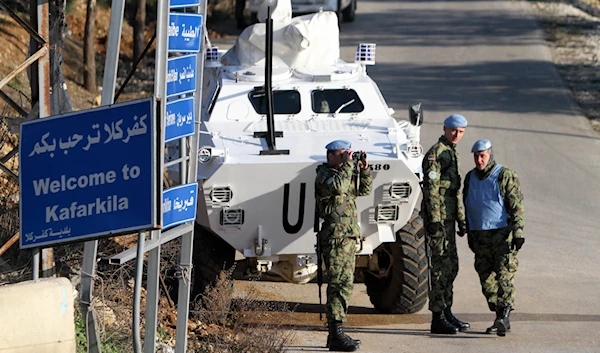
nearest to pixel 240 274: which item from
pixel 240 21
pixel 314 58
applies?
pixel 314 58

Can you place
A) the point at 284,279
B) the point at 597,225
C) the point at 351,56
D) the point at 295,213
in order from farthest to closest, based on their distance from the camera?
the point at 351,56, the point at 597,225, the point at 284,279, the point at 295,213

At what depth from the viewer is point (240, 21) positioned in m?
27.5

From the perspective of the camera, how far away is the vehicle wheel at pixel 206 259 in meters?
9.38

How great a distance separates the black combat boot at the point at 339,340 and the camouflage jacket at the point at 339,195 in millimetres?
752

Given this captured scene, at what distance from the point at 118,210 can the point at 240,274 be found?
5.53 meters

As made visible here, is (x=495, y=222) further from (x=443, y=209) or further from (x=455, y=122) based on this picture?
(x=455, y=122)

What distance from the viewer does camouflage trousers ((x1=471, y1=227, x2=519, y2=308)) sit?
348 inches

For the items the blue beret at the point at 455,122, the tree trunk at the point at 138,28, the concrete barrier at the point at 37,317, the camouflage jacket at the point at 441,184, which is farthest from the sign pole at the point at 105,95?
the tree trunk at the point at 138,28

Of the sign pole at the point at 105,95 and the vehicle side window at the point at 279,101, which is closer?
the sign pole at the point at 105,95

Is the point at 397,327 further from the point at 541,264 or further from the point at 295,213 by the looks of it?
the point at 541,264

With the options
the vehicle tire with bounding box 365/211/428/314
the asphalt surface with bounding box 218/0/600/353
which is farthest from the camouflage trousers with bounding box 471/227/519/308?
the vehicle tire with bounding box 365/211/428/314

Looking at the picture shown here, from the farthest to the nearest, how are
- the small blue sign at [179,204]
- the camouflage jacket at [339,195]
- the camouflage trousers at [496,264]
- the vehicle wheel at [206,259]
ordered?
the vehicle wheel at [206,259], the camouflage trousers at [496,264], the camouflage jacket at [339,195], the small blue sign at [179,204]

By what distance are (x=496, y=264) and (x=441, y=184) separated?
0.83 metres

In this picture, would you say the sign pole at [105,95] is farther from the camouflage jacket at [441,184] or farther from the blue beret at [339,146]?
the camouflage jacket at [441,184]
